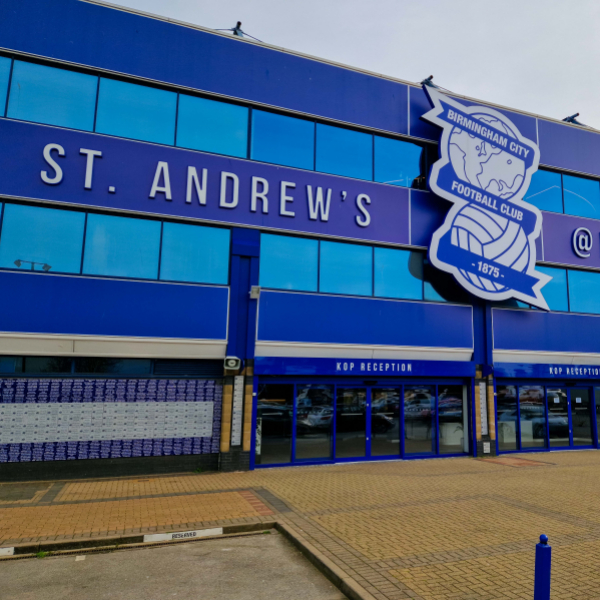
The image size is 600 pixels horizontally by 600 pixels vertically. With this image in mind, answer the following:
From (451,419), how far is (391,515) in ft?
25.7

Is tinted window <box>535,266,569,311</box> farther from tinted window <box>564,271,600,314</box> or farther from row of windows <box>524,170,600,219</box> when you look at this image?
row of windows <box>524,170,600,219</box>

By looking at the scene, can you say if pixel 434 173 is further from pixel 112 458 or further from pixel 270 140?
pixel 112 458

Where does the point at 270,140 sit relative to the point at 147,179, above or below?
above

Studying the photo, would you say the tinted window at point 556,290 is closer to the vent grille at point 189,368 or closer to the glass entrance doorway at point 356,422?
the glass entrance doorway at point 356,422

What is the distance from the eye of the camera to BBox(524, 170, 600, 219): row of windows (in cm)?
1798

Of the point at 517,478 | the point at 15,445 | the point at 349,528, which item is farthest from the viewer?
the point at 517,478

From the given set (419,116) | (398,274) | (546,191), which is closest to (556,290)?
(546,191)

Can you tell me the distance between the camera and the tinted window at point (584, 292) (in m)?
18.0

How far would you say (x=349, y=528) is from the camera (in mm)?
7984

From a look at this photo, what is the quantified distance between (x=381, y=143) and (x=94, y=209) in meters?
8.89

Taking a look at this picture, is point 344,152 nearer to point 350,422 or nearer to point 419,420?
point 350,422

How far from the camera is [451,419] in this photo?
52.3 feet

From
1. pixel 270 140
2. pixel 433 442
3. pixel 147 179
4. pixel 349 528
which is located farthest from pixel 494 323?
pixel 147 179


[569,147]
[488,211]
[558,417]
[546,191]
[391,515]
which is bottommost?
[391,515]
